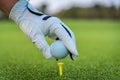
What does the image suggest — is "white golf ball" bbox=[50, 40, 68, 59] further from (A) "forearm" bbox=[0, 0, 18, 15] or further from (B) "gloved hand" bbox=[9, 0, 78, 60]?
(A) "forearm" bbox=[0, 0, 18, 15]

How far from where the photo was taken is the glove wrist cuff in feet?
10.4

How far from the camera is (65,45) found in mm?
3025

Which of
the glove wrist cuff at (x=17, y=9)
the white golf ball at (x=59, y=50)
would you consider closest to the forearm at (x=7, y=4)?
the glove wrist cuff at (x=17, y=9)

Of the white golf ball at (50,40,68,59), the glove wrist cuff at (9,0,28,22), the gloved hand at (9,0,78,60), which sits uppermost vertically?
the glove wrist cuff at (9,0,28,22)

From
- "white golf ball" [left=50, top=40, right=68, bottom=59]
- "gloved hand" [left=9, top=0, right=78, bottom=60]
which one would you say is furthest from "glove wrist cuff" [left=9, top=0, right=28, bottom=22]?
"white golf ball" [left=50, top=40, right=68, bottom=59]

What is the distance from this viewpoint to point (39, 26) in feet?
10.3

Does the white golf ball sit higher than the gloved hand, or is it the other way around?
the gloved hand

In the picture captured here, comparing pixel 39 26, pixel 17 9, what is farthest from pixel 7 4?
pixel 39 26

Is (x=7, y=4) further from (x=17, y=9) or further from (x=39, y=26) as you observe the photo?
(x=39, y=26)

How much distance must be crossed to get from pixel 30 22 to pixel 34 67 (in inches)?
31.8

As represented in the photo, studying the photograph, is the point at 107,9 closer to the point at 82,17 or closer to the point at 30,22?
the point at 82,17

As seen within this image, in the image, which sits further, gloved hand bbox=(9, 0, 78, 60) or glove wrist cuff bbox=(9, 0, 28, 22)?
glove wrist cuff bbox=(9, 0, 28, 22)

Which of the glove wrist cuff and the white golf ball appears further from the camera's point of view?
the glove wrist cuff

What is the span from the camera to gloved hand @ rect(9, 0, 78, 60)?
3.06 metres
